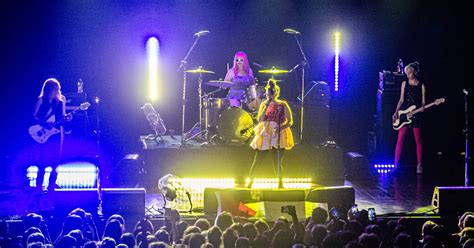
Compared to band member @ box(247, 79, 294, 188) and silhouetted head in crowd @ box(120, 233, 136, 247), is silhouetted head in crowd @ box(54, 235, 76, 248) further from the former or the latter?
band member @ box(247, 79, 294, 188)

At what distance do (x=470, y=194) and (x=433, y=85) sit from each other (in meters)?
6.11

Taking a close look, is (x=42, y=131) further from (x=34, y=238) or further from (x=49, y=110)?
(x=34, y=238)

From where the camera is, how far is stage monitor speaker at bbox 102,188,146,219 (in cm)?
876

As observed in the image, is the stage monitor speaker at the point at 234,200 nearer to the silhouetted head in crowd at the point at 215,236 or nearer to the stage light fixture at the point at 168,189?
the stage light fixture at the point at 168,189

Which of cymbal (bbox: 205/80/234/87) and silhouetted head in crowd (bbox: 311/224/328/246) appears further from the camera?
cymbal (bbox: 205/80/234/87)

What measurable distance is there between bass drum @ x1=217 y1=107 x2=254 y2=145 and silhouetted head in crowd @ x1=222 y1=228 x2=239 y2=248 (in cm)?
596

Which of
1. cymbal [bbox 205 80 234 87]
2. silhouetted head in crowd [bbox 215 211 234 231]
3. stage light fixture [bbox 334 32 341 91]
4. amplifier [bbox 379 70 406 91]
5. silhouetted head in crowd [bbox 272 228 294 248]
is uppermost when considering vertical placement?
stage light fixture [bbox 334 32 341 91]

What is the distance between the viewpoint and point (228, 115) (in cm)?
1255

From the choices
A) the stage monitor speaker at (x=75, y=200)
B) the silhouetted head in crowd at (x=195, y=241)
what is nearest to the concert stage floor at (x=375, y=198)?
the stage monitor speaker at (x=75, y=200)

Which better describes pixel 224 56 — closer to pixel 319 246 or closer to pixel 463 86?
pixel 463 86

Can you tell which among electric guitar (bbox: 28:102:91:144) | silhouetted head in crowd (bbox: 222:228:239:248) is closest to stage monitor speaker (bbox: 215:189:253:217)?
silhouetted head in crowd (bbox: 222:228:239:248)

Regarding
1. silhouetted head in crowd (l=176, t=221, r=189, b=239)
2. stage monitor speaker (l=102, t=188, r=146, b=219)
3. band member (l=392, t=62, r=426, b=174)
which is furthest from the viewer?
band member (l=392, t=62, r=426, b=174)

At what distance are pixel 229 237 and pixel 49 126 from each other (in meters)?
4.36

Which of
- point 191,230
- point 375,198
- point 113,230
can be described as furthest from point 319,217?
point 375,198
